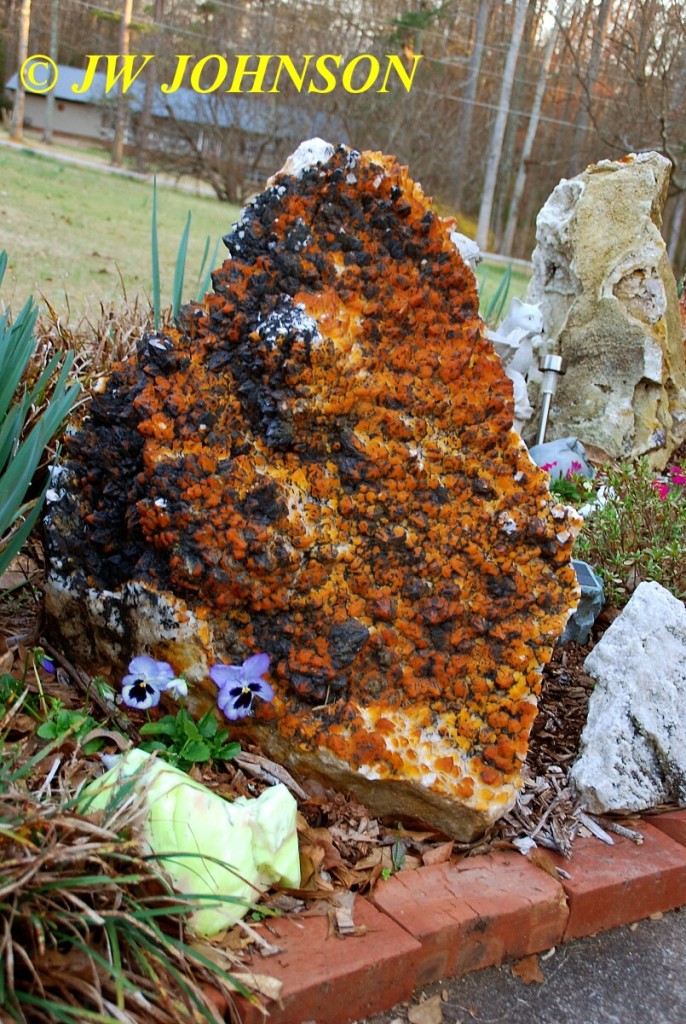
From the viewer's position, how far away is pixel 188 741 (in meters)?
1.94

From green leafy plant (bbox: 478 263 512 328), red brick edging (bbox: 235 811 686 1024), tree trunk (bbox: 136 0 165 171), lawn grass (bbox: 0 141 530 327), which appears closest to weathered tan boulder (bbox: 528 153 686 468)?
green leafy plant (bbox: 478 263 512 328)

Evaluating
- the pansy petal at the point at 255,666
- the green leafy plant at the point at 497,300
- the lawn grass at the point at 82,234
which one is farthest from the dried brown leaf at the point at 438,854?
the green leafy plant at the point at 497,300

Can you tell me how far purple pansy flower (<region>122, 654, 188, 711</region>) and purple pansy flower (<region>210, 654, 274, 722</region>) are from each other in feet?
0.25

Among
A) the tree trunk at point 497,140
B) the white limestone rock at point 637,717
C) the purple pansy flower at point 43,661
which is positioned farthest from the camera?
the tree trunk at point 497,140

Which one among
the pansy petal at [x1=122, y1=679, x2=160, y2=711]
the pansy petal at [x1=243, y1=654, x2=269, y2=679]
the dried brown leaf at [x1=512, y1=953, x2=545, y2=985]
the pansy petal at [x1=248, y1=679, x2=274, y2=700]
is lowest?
the dried brown leaf at [x1=512, y1=953, x2=545, y2=985]

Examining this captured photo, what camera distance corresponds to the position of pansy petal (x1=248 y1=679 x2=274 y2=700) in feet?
6.32

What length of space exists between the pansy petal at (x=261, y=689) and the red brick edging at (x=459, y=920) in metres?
0.41

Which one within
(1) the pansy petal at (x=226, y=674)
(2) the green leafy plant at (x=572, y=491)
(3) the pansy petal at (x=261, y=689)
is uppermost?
(2) the green leafy plant at (x=572, y=491)

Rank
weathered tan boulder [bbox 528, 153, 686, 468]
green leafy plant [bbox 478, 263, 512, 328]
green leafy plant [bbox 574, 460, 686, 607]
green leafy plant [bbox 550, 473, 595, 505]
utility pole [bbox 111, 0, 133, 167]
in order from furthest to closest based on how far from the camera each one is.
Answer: utility pole [bbox 111, 0, 133, 167]
green leafy plant [bbox 478, 263, 512, 328]
weathered tan boulder [bbox 528, 153, 686, 468]
green leafy plant [bbox 550, 473, 595, 505]
green leafy plant [bbox 574, 460, 686, 607]

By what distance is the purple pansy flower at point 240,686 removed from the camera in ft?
6.30

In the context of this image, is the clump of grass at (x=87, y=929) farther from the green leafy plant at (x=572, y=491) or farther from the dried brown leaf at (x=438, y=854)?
the green leafy plant at (x=572, y=491)

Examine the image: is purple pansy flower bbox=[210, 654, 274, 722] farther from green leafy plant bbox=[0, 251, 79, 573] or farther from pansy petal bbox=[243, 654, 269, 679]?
green leafy plant bbox=[0, 251, 79, 573]

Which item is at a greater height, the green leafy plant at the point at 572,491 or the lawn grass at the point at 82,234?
the lawn grass at the point at 82,234

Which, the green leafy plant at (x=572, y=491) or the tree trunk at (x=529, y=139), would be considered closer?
the green leafy plant at (x=572, y=491)
